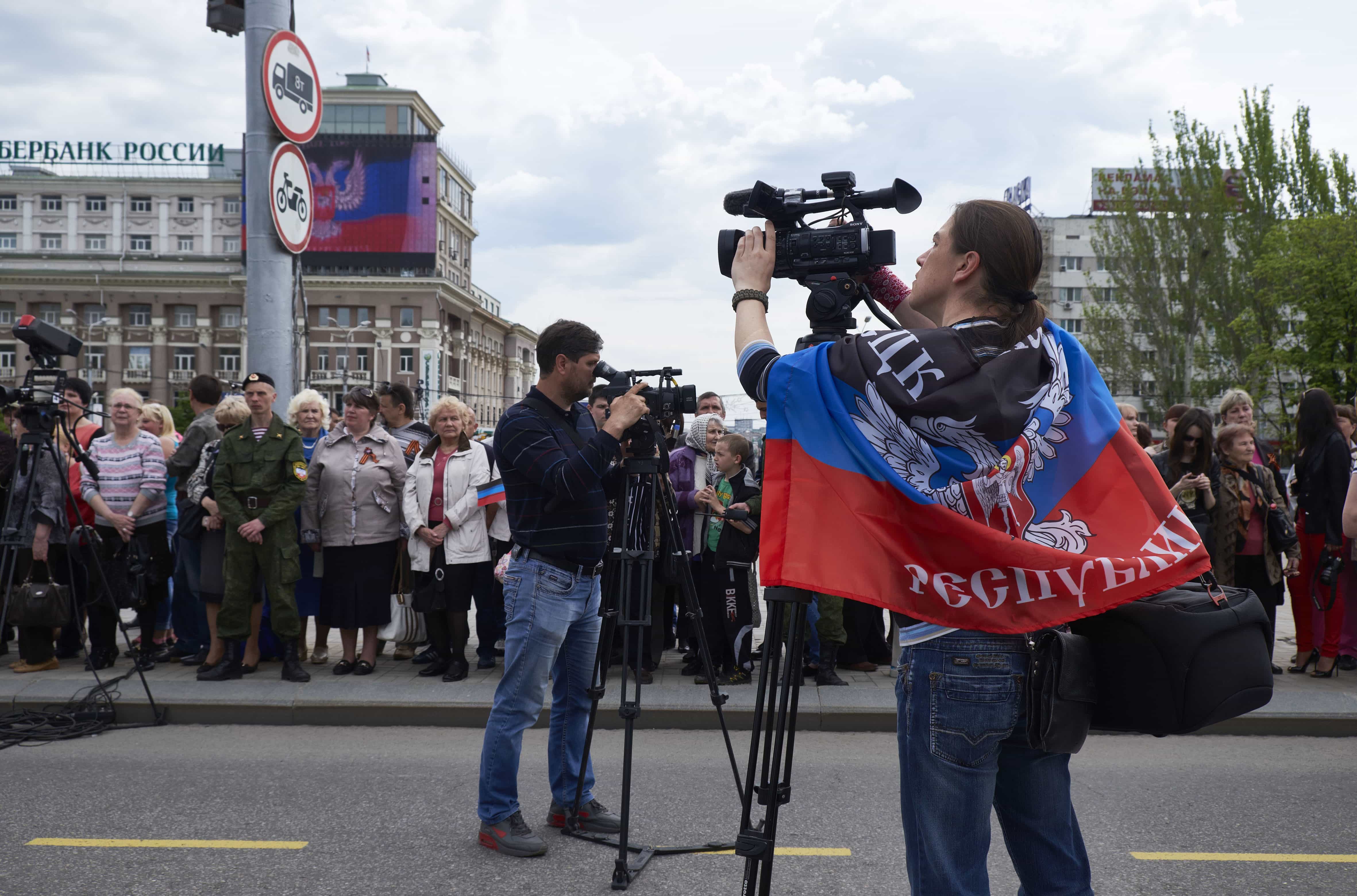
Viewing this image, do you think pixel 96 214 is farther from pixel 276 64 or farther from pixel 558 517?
pixel 558 517

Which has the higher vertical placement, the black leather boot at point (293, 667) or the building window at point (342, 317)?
the building window at point (342, 317)

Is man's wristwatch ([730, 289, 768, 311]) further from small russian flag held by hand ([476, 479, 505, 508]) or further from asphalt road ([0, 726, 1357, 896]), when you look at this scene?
small russian flag held by hand ([476, 479, 505, 508])

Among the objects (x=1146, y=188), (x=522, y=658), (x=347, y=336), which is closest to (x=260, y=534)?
(x=522, y=658)

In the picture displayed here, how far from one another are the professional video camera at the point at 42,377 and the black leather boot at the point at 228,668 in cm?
192

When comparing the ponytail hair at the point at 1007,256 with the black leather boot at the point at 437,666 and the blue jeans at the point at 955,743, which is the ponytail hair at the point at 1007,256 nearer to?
the blue jeans at the point at 955,743

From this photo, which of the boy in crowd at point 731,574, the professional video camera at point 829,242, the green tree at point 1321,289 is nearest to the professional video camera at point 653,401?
the professional video camera at point 829,242

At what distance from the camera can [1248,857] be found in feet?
13.3

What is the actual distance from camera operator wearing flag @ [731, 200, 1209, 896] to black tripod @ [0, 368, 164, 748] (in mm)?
5284

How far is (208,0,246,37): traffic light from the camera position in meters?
8.50

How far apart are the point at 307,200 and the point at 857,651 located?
617 cm

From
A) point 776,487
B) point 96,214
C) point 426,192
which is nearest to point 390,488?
point 776,487

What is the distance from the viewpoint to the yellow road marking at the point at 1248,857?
4.03m

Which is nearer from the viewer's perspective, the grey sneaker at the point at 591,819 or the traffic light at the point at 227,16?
the grey sneaker at the point at 591,819

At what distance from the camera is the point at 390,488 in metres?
7.66
